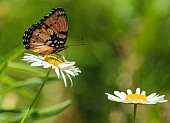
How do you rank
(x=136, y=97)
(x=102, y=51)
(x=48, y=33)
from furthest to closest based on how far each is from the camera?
(x=102, y=51), (x=48, y=33), (x=136, y=97)

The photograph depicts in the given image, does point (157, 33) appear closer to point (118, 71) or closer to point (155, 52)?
point (155, 52)

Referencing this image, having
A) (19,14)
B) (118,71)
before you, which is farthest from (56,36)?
(19,14)

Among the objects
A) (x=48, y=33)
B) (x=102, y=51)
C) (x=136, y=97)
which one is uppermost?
(x=102, y=51)

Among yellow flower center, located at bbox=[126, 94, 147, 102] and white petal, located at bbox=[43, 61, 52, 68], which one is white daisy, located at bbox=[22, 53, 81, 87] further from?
yellow flower center, located at bbox=[126, 94, 147, 102]

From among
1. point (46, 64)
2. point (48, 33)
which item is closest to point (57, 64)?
point (46, 64)

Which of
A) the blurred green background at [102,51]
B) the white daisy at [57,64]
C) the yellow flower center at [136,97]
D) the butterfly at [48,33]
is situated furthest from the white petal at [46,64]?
the blurred green background at [102,51]

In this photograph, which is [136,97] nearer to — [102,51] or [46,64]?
[46,64]

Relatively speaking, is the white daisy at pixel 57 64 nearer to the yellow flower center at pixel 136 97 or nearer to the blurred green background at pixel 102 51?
the yellow flower center at pixel 136 97
